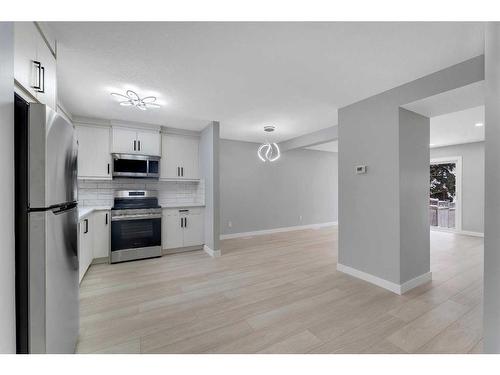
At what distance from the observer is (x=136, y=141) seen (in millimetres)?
3895

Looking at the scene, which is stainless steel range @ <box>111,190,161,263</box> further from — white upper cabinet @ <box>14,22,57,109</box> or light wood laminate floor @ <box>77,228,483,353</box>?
white upper cabinet @ <box>14,22,57,109</box>

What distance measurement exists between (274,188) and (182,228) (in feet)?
9.20

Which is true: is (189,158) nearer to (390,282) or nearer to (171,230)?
(171,230)

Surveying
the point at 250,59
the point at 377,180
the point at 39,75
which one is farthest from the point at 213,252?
the point at 39,75

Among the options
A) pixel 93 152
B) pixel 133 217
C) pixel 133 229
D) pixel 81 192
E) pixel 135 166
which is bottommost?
pixel 133 229

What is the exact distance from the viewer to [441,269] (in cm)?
325

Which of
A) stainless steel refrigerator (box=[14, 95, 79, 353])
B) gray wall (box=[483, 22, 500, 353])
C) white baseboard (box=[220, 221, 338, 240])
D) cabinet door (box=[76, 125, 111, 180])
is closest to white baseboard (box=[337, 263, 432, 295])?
gray wall (box=[483, 22, 500, 353])

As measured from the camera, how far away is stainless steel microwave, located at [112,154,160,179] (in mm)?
3762

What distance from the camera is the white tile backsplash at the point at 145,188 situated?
12.5ft

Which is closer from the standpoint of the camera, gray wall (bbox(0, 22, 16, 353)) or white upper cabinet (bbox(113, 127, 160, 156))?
gray wall (bbox(0, 22, 16, 353))

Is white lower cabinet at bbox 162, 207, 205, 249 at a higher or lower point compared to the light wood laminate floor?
higher

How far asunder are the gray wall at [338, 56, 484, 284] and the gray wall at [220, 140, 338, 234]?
8.96 feet

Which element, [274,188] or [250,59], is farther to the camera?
[274,188]
